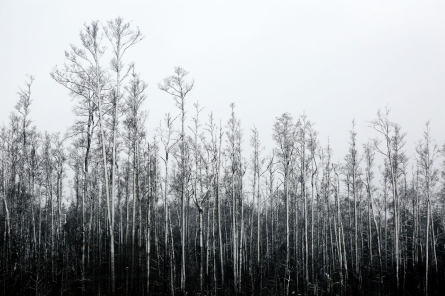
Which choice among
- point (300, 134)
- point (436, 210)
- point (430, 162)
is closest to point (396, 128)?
point (430, 162)

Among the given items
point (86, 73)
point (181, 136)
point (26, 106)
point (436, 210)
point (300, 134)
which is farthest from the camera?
point (436, 210)

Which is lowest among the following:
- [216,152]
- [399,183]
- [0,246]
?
[0,246]

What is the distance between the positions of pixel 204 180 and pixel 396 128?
1400cm

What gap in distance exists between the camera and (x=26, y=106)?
61.1ft

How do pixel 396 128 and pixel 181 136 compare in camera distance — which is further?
pixel 396 128

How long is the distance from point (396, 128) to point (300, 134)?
243 inches

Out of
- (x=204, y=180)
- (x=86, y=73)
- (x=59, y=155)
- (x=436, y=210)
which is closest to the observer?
(x=86, y=73)

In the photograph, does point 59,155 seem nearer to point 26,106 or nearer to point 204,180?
point 26,106

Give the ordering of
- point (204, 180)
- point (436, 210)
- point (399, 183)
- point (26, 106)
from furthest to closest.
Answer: point (436, 210), point (399, 183), point (204, 180), point (26, 106)

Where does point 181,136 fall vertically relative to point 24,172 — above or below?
above

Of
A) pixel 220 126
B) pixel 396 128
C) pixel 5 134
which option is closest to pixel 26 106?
pixel 5 134

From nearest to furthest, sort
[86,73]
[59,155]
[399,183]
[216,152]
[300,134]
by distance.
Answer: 1. [86,73]
2. [216,152]
3. [300,134]
4. [59,155]
5. [399,183]

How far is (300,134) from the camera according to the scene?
20.0 meters

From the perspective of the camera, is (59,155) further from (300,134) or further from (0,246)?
(300,134)
